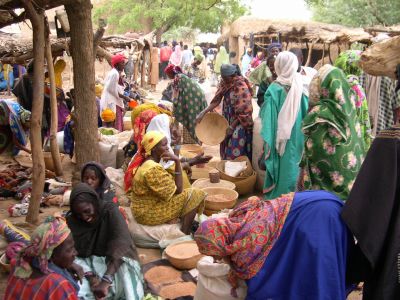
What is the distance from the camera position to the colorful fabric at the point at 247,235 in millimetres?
2387

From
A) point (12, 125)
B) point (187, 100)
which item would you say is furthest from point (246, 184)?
point (12, 125)

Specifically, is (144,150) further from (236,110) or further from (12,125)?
(12,125)

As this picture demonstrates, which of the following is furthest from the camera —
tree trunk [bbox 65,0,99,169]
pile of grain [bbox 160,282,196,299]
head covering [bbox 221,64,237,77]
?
head covering [bbox 221,64,237,77]

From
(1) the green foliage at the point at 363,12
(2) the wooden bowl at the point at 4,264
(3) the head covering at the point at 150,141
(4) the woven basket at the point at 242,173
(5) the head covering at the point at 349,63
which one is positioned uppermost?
(1) the green foliage at the point at 363,12

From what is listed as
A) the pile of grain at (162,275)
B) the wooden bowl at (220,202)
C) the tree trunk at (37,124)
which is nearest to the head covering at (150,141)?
the wooden bowl at (220,202)

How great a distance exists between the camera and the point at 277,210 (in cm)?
241

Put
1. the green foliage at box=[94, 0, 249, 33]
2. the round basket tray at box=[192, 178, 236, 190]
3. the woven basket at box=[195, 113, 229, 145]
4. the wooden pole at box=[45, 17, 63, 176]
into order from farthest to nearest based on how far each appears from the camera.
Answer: the green foliage at box=[94, 0, 249, 33]
the woven basket at box=[195, 113, 229, 145]
the wooden pole at box=[45, 17, 63, 176]
the round basket tray at box=[192, 178, 236, 190]

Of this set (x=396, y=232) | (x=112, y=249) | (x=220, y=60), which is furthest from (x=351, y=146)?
(x=220, y=60)

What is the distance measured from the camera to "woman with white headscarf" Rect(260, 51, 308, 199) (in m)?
4.59

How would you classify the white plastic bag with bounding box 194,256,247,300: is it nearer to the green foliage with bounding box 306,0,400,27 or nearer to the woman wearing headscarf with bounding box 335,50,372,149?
the woman wearing headscarf with bounding box 335,50,372,149

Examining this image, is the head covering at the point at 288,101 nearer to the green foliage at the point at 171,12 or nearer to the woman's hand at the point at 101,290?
the woman's hand at the point at 101,290

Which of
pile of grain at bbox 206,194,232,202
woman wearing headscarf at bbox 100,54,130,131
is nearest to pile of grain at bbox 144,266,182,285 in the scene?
pile of grain at bbox 206,194,232,202

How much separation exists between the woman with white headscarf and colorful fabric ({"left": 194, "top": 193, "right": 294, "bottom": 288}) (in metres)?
2.19

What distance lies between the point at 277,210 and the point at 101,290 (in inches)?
54.6
